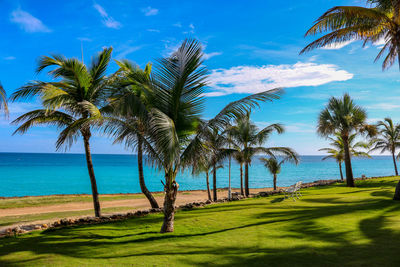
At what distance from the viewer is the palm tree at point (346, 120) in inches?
743

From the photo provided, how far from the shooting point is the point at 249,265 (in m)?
4.10

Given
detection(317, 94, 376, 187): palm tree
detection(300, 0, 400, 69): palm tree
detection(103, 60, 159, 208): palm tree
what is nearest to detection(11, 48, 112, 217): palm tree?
detection(103, 60, 159, 208): palm tree

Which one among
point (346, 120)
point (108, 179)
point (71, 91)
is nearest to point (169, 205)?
point (71, 91)

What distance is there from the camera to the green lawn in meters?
4.34

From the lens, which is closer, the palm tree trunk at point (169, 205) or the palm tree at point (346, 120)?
the palm tree trunk at point (169, 205)

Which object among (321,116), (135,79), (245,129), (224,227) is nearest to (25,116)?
(135,79)

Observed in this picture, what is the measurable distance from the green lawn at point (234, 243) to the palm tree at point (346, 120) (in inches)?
463

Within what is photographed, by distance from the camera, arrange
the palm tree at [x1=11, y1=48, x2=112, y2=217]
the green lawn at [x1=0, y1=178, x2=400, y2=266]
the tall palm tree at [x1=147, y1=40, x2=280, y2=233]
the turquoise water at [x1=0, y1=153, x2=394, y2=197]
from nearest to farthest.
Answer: the green lawn at [x1=0, y1=178, x2=400, y2=266], the tall palm tree at [x1=147, y1=40, x2=280, y2=233], the palm tree at [x1=11, y1=48, x2=112, y2=217], the turquoise water at [x1=0, y1=153, x2=394, y2=197]

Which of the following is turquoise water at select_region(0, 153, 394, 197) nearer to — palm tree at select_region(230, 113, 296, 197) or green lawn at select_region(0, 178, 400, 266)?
green lawn at select_region(0, 178, 400, 266)

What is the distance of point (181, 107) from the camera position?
24.1ft

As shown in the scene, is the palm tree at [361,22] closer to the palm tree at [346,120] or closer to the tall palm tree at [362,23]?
the tall palm tree at [362,23]

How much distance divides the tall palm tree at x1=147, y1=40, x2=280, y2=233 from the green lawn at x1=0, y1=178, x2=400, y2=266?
1.37 m

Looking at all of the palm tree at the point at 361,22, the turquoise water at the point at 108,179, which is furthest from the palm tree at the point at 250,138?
the palm tree at the point at 361,22

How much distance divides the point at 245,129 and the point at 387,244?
46.6 ft
